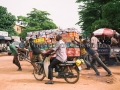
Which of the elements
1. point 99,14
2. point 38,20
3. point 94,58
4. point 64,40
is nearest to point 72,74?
point 94,58

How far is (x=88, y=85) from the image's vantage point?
873cm

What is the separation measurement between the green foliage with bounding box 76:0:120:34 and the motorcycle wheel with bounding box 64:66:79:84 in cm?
1231

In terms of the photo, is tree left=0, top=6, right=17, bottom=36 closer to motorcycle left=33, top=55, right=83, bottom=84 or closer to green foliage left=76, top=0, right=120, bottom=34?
green foliage left=76, top=0, right=120, bottom=34

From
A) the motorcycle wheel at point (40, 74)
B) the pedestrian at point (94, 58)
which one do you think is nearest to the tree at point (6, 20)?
the pedestrian at point (94, 58)

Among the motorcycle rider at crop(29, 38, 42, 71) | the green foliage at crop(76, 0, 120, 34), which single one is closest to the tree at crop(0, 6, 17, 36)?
the green foliage at crop(76, 0, 120, 34)

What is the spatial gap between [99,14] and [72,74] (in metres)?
27.2

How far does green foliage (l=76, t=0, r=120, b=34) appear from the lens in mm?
20602

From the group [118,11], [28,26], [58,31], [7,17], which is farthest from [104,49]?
[28,26]

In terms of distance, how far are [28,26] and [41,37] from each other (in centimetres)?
5028

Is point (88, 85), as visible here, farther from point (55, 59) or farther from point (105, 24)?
point (105, 24)

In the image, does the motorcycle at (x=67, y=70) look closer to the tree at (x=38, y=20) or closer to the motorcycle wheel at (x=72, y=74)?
the motorcycle wheel at (x=72, y=74)

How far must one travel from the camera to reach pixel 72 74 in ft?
29.4

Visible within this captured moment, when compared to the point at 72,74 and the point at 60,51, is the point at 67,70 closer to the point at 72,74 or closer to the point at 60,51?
the point at 72,74

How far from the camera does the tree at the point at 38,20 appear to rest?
62219 mm
